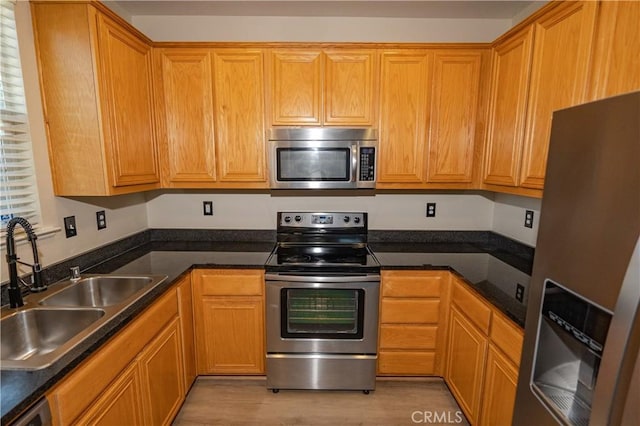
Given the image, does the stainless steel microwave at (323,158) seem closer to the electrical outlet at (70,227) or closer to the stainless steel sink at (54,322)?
the stainless steel sink at (54,322)

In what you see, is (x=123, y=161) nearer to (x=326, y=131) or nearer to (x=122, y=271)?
(x=122, y=271)

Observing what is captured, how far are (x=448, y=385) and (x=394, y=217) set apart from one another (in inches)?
51.5

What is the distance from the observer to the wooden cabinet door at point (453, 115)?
2.17m

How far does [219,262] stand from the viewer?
213 centimetres

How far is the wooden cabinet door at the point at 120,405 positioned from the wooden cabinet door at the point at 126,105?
1046 millimetres

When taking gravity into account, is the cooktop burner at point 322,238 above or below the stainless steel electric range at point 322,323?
above

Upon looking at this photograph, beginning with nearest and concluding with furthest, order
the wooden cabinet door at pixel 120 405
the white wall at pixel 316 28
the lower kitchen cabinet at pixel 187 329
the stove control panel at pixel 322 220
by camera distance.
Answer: the wooden cabinet door at pixel 120 405
the lower kitchen cabinet at pixel 187 329
the white wall at pixel 316 28
the stove control panel at pixel 322 220

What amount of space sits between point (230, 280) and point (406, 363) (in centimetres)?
140

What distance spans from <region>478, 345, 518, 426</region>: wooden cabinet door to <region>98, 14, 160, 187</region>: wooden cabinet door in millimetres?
2282

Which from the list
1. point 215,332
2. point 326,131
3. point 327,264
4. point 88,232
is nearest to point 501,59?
point 326,131

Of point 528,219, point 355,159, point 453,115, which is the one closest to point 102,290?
point 355,159

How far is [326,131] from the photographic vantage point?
2.16 m

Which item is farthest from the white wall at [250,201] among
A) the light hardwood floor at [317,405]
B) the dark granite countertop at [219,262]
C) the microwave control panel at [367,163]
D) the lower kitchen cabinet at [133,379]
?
the light hardwood floor at [317,405]

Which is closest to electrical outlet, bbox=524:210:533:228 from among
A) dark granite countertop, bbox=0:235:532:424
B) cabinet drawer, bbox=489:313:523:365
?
dark granite countertop, bbox=0:235:532:424
